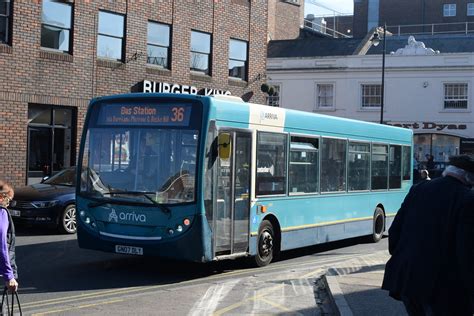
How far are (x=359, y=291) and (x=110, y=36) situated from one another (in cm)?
1410

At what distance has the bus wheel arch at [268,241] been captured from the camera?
36.0ft

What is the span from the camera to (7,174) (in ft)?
58.0

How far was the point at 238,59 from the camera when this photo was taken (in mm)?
24672

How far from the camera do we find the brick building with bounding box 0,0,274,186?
699 inches

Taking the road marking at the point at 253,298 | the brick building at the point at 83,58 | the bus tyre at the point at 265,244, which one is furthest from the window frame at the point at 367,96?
the road marking at the point at 253,298

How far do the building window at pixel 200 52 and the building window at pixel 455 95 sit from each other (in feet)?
74.2

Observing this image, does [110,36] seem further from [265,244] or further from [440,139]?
[440,139]

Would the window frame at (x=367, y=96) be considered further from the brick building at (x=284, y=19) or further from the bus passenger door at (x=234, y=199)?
the bus passenger door at (x=234, y=199)

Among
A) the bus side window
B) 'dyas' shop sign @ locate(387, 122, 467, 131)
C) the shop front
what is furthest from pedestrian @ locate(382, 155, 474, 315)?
'dyas' shop sign @ locate(387, 122, 467, 131)

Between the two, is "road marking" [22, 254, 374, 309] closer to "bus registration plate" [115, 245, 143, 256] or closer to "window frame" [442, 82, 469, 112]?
"bus registration plate" [115, 245, 143, 256]

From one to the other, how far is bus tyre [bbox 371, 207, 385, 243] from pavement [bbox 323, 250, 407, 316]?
3.85 meters

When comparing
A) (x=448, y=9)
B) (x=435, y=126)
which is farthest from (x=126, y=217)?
(x=448, y=9)

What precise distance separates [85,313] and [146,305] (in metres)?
0.85

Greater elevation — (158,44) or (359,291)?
(158,44)
